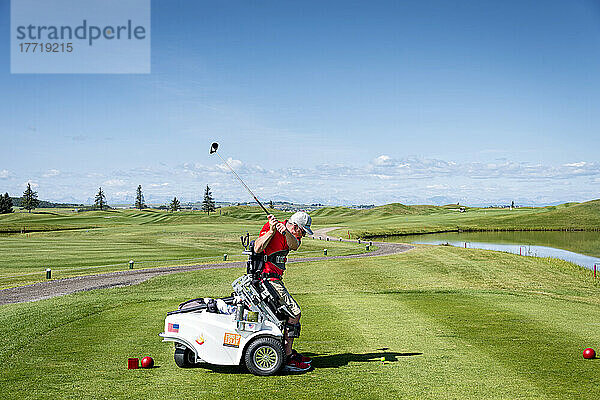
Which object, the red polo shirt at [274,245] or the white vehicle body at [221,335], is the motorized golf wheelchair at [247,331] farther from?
the red polo shirt at [274,245]

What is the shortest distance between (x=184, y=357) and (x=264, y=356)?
1.49m

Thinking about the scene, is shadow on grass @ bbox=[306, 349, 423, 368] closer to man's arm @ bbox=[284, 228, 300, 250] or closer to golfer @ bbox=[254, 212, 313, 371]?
golfer @ bbox=[254, 212, 313, 371]

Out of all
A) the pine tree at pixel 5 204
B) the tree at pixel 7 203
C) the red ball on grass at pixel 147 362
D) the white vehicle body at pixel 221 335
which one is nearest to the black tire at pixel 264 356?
the white vehicle body at pixel 221 335

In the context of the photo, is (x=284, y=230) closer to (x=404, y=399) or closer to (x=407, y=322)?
(x=404, y=399)

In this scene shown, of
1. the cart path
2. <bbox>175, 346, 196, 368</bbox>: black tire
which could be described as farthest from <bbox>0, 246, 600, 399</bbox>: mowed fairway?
the cart path

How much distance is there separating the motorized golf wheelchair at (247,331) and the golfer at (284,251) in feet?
0.29

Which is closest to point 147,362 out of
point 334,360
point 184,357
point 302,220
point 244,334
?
point 184,357

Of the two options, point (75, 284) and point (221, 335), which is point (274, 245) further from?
point (75, 284)

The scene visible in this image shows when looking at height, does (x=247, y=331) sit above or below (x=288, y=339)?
above

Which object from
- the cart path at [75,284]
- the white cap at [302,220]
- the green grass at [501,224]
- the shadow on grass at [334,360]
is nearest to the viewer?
the white cap at [302,220]

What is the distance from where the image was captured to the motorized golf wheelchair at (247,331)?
8.35 metres

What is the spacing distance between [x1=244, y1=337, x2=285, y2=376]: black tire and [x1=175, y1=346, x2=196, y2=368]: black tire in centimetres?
111

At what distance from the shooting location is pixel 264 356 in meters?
8.41

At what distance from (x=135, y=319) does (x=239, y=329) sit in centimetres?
602
